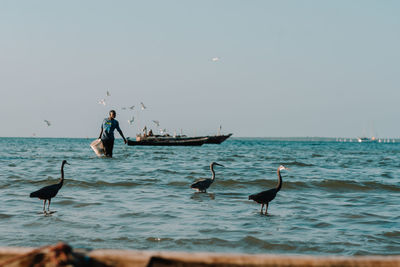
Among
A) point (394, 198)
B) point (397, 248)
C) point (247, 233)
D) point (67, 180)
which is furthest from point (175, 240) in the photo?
point (67, 180)

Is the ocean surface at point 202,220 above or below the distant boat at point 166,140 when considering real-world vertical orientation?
below

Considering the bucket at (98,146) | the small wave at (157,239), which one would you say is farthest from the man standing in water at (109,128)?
the small wave at (157,239)

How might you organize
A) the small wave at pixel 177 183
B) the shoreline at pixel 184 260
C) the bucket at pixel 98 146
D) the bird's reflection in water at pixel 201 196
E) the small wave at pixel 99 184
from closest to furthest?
the shoreline at pixel 184 260 → the bird's reflection in water at pixel 201 196 → the small wave at pixel 99 184 → the small wave at pixel 177 183 → the bucket at pixel 98 146

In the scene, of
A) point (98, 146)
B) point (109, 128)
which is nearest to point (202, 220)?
point (109, 128)

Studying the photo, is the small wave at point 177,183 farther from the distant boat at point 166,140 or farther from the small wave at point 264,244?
the distant boat at point 166,140

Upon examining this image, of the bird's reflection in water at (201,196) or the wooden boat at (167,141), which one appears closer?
the bird's reflection in water at (201,196)

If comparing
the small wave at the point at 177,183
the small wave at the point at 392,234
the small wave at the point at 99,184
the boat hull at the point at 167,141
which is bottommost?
the small wave at the point at 99,184

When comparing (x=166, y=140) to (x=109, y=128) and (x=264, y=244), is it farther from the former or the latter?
(x=264, y=244)

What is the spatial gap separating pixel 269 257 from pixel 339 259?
0.33m

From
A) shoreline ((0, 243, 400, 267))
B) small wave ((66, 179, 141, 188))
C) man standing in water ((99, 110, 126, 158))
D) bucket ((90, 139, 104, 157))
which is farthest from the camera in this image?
bucket ((90, 139, 104, 157))

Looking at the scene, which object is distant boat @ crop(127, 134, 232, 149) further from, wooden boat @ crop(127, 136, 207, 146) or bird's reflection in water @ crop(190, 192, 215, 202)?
bird's reflection in water @ crop(190, 192, 215, 202)

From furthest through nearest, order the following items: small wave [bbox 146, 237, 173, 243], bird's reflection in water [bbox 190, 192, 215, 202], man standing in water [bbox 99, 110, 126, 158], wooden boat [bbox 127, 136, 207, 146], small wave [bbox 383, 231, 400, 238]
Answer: wooden boat [bbox 127, 136, 207, 146] < man standing in water [bbox 99, 110, 126, 158] < bird's reflection in water [bbox 190, 192, 215, 202] < small wave [bbox 383, 231, 400, 238] < small wave [bbox 146, 237, 173, 243]

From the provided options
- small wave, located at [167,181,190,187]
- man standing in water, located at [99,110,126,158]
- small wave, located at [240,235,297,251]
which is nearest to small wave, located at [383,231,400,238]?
small wave, located at [240,235,297,251]

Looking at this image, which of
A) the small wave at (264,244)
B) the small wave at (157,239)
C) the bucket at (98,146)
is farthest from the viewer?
the bucket at (98,146)
